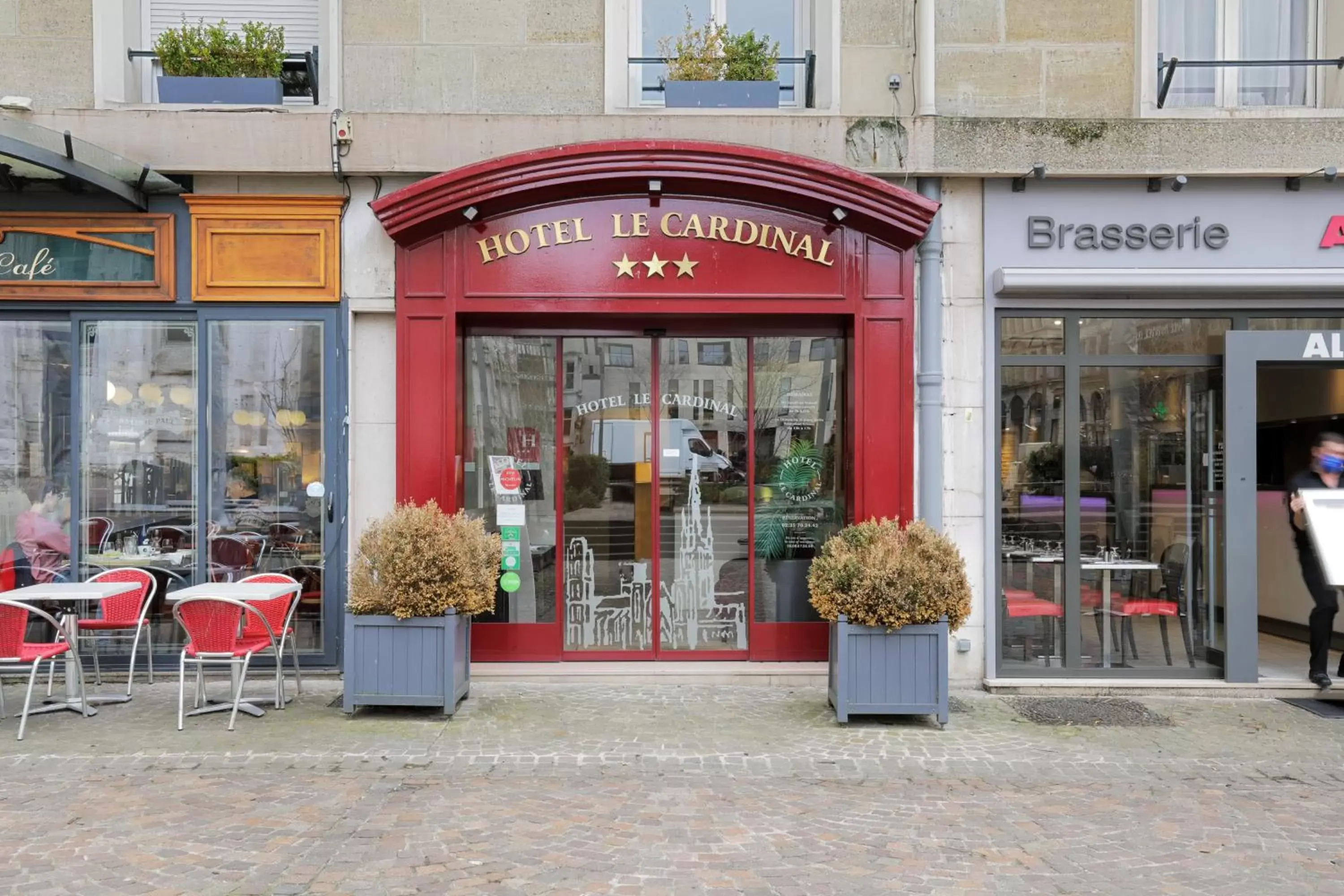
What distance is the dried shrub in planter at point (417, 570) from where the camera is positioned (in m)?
6.18

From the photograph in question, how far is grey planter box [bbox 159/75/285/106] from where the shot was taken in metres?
7.38

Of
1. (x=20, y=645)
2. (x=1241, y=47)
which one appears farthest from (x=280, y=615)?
(x=1241, y=47)

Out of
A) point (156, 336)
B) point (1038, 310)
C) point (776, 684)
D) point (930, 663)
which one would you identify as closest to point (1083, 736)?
point (930, 663)

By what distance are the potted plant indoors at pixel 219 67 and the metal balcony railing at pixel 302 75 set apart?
0.17 meters

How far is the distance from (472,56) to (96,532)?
15.8ft

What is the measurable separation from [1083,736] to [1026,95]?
477 cm

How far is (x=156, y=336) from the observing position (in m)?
7.50

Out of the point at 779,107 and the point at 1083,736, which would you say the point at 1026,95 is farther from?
the point at 1083,736

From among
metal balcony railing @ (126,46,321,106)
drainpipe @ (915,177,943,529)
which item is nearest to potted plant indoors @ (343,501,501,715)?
drainpipe @ (915,177,943,529)

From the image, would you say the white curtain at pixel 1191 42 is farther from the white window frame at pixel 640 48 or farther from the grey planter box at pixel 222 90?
the grey planter box at pixel 222 90

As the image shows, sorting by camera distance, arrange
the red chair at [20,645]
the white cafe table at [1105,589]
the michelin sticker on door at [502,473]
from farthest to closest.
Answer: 1. the michelin sticker on door at [502,473]
2. the white cafe table at [1105,589]
3. the red chair at [20,645]

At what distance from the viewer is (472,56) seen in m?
7.33

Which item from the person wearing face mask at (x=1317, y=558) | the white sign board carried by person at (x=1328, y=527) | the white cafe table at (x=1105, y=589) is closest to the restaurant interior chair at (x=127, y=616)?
the white cafe table at (x=1105, y=589)

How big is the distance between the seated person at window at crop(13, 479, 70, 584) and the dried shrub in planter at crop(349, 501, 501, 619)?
2849 millimetres
